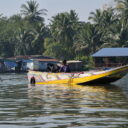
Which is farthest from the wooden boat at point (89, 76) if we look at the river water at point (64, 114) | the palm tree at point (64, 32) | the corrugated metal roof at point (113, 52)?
the palm tree at point (64, 32)

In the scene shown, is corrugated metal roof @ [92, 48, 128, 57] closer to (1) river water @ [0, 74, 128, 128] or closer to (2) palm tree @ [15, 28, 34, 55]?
(2) palm tree @ [15, 28, 34, 55]

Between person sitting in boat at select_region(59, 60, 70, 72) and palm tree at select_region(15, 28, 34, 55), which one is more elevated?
palm tree at select_region(15, 28, 34, 55)

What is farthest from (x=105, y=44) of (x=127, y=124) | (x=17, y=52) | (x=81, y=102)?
(x=127, y=124)

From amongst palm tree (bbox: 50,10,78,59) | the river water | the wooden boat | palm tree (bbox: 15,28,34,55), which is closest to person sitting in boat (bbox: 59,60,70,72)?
the wooden boat

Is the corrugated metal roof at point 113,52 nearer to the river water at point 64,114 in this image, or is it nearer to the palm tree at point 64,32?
the palm tree at point 64,32

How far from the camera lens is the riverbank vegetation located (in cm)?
7888

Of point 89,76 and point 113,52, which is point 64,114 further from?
point 113,52

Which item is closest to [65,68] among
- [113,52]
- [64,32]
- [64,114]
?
[64,114]

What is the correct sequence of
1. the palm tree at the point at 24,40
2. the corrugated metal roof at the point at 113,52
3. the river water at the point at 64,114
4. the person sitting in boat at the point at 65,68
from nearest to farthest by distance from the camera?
the river water at the point at 64,114 < the person sitting in boat at the point at 65,68 < the corrugated metal roof at the point at 113,52 < the palm tree at the point at 24,40

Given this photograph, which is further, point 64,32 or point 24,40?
point 24,40

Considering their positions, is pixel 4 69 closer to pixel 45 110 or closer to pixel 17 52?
pixel 17 52

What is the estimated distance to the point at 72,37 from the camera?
89.1m

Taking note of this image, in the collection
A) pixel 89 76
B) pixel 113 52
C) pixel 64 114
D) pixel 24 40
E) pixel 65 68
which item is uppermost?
pixel 24 40

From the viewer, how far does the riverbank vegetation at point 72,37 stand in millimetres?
78875
